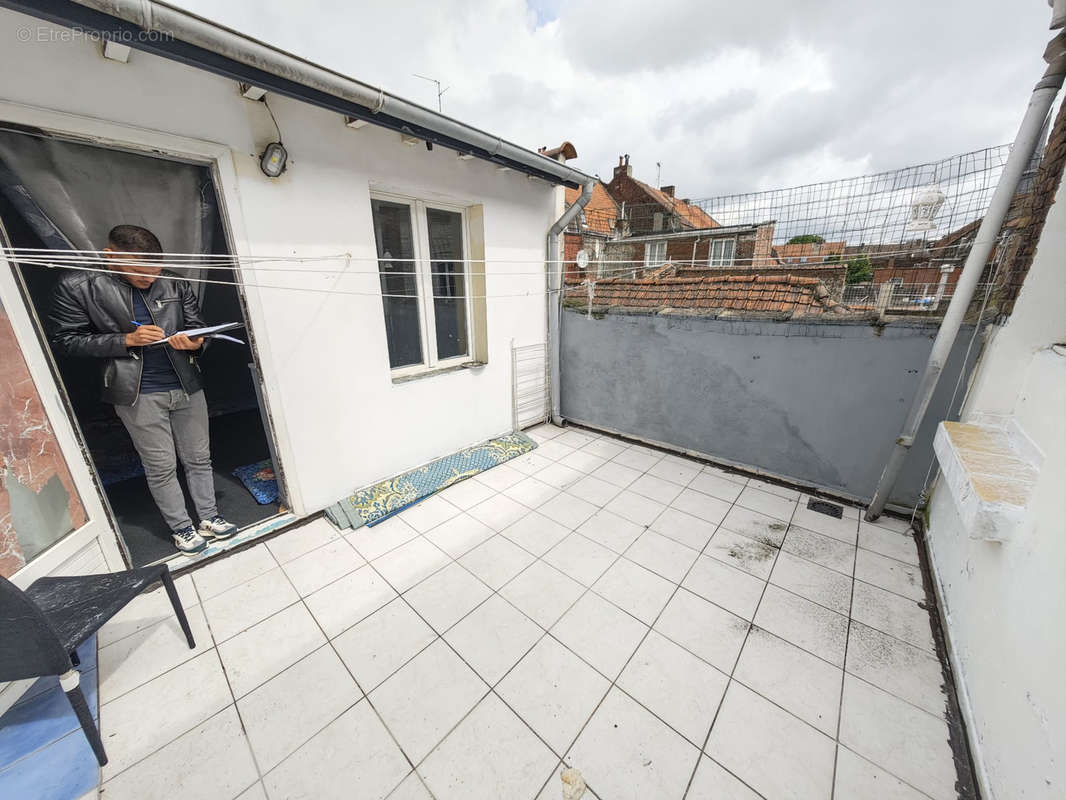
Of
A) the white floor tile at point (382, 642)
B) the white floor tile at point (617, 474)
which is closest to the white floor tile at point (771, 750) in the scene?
the white floor tile at point (382, 642)

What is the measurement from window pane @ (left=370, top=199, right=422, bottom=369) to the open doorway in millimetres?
888

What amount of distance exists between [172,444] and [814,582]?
3.65m

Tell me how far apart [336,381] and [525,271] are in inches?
79.4

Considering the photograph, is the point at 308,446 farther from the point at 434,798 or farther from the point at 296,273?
the point at 434,798

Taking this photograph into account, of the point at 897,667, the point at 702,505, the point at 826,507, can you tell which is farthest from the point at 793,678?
the point at 826,507

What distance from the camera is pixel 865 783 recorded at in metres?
1.21

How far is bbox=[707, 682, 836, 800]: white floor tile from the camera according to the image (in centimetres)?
121

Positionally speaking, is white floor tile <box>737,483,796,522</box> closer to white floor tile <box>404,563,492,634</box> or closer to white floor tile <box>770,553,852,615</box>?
white floor tile <box>770,553,852,615</box>

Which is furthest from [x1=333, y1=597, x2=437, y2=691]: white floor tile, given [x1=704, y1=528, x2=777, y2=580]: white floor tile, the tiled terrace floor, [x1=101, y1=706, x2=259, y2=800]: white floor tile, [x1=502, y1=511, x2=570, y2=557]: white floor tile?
[x1=704, y1=528, x2=777, y2=580]: white floor tile

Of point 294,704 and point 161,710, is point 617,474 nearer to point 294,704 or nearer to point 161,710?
point 294,704

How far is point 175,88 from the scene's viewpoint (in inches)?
67.9

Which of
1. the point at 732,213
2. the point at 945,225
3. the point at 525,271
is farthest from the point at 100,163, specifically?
the point at 945,225

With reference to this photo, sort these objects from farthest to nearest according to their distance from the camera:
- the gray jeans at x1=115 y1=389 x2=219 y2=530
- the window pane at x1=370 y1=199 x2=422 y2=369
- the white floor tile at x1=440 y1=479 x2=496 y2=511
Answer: the white floor tile at x1=440 y1=479 x2=496 y2=511, the window pane at x1=370 y1=199 x2=422 y2=369, the gray jeans at x1=115 y1=389 x2=219 y2=530

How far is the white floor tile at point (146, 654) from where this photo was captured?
1538mm
